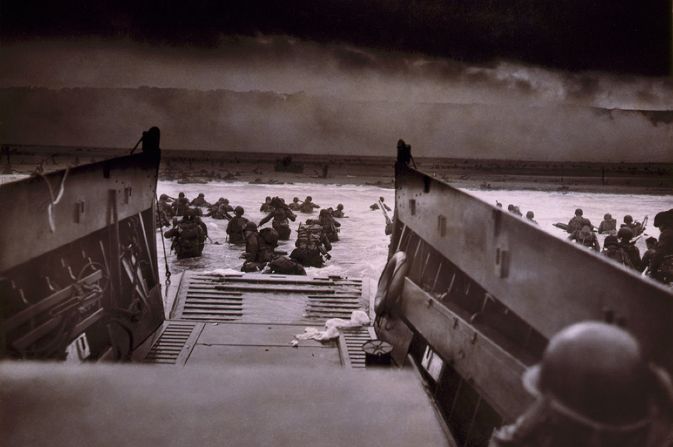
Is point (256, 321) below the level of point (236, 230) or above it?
below

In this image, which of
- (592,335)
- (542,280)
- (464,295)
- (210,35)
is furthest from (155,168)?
(592,335)

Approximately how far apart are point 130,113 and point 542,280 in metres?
42.0

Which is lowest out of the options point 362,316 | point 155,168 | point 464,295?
point 362,316

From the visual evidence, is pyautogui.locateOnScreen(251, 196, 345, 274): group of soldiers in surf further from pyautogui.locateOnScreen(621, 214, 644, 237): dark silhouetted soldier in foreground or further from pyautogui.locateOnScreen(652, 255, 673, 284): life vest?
pyautogui.locateOnScreen(621, 214, 644, 237): dark silhouetted soldier in foreground

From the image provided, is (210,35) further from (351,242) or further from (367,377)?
(351,242)

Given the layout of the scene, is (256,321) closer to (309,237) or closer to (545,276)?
(309,237)

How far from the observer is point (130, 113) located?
40.2 metres

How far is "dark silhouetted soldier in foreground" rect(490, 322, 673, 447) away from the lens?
128cm

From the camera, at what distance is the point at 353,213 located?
16891 mm

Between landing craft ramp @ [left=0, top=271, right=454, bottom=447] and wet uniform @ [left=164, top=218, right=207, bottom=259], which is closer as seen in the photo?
landing craft ramp @ [left=0, top=271, right=454, bottom=447]


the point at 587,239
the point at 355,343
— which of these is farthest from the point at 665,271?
the point at 355,343

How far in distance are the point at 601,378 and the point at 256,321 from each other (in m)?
5.00

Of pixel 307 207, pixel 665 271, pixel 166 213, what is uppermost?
pixel 166 213

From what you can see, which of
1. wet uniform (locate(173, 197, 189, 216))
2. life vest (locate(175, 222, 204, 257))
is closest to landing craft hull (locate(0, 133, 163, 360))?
life vest (locate(175, 222, 204, 257))
